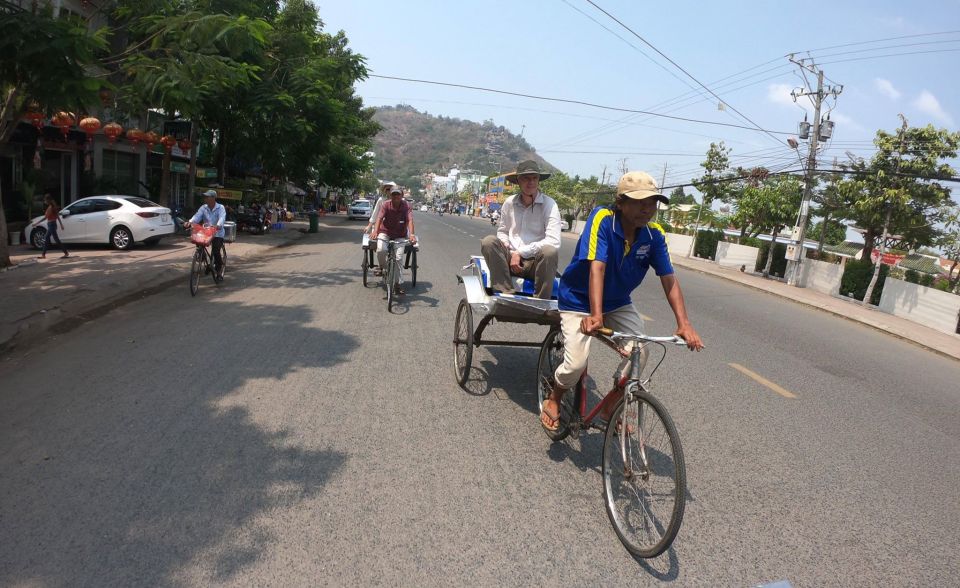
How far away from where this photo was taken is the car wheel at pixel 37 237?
1543cm

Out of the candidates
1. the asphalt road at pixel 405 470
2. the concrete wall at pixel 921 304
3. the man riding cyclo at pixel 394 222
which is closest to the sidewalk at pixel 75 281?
the asphalt road at pixel 405 470

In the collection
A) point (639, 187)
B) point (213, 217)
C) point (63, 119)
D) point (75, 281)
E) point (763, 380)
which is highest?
point (63, 119)

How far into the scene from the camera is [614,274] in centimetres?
386

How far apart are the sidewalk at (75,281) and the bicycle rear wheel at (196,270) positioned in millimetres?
859

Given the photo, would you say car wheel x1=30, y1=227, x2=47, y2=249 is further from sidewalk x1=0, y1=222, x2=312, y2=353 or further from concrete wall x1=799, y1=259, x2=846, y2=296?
concrete wall x1=799, y1=259, x2=846, y2=296

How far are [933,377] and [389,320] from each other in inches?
305

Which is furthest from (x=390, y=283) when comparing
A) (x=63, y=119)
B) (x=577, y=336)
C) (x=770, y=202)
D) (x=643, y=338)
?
(x=770, y=202)

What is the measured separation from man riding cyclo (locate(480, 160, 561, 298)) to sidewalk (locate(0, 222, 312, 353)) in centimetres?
534

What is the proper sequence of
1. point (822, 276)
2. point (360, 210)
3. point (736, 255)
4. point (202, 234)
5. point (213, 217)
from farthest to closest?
point (360, 210) < point (736, 255) < point (822, 276) < point (213, 217) < point (202, 234)

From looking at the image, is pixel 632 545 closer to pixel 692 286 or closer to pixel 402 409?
pixel 402 409

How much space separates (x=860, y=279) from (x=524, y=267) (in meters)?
17.6

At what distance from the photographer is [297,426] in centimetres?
452

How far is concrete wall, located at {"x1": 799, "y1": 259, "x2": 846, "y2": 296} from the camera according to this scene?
20.5 metres

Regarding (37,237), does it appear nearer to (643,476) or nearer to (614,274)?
(614,274)
